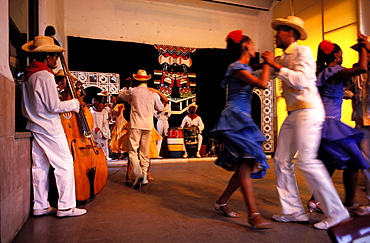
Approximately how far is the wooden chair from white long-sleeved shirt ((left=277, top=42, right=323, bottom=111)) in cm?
170

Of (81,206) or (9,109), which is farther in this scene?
(81,206)

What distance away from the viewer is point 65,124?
3184 mm

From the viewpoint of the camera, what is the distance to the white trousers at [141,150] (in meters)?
4.47

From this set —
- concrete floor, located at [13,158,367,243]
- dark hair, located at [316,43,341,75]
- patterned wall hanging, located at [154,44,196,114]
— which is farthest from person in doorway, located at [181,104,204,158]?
dark hair, located at [316,43,341,75]

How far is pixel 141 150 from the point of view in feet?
15.6

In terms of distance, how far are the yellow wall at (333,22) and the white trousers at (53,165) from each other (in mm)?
6722

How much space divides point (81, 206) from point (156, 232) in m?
1.31

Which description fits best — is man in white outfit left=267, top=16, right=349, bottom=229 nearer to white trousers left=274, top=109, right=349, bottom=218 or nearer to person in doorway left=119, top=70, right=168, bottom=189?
white trousers left=274, top=109, right=349, bottom=218

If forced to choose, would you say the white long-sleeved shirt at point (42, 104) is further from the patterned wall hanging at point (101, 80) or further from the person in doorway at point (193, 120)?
the person in doorway at point (193, 120)

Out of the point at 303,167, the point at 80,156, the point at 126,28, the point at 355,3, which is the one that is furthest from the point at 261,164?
the point at 126,28

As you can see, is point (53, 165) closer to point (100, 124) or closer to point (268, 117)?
point (100, 124)

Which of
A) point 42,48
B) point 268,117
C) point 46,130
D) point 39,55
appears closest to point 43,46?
point 42,48

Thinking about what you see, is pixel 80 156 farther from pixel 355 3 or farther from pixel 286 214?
pixel 355 3

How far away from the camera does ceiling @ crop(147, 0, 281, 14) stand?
10.2m
